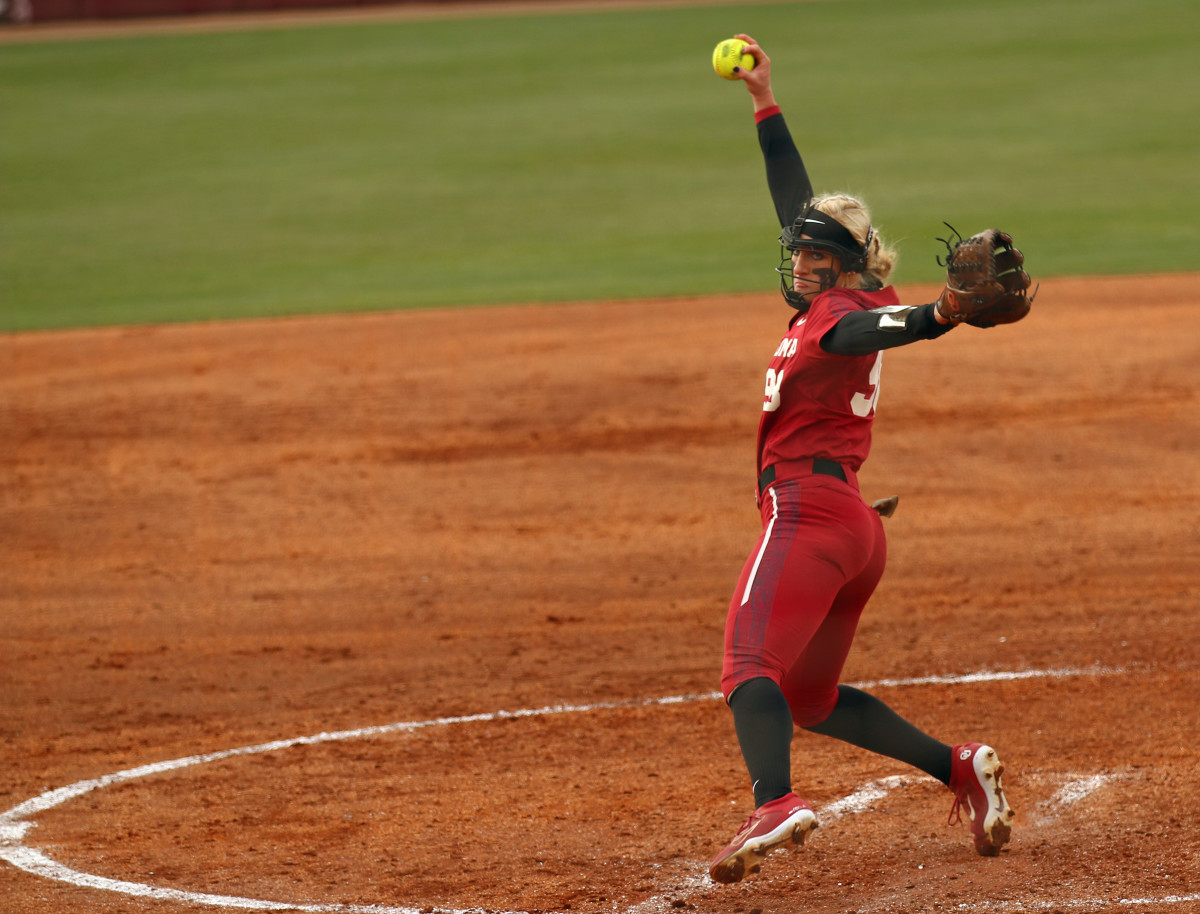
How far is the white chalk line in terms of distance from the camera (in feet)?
14.9

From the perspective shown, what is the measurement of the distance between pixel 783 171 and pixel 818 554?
151 centimetres

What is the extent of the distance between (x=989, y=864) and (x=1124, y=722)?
1.44 metres

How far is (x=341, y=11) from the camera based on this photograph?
123ft

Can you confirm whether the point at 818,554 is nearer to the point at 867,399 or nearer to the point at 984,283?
the point at 867,399

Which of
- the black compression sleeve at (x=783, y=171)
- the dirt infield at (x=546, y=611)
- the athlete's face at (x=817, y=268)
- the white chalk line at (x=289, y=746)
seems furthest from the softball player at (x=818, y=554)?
the white chalk line at (x=289, y=746)

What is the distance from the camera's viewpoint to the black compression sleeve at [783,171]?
4.96 m

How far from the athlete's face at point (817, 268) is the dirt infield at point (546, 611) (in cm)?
186

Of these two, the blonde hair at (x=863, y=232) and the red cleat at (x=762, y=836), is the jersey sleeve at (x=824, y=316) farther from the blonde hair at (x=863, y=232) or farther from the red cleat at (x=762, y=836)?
the red cleat at (x=762, y=836)

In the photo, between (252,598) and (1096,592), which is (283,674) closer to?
(252,598)

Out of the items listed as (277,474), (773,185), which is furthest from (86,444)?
(773,185)

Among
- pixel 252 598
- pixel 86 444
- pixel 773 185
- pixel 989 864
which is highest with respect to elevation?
pixel 773 185

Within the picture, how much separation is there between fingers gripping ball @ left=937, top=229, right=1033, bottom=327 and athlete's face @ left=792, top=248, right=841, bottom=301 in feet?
1.69

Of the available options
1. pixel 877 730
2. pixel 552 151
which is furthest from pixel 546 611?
pixel 552 151

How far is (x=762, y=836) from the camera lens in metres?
3.88
